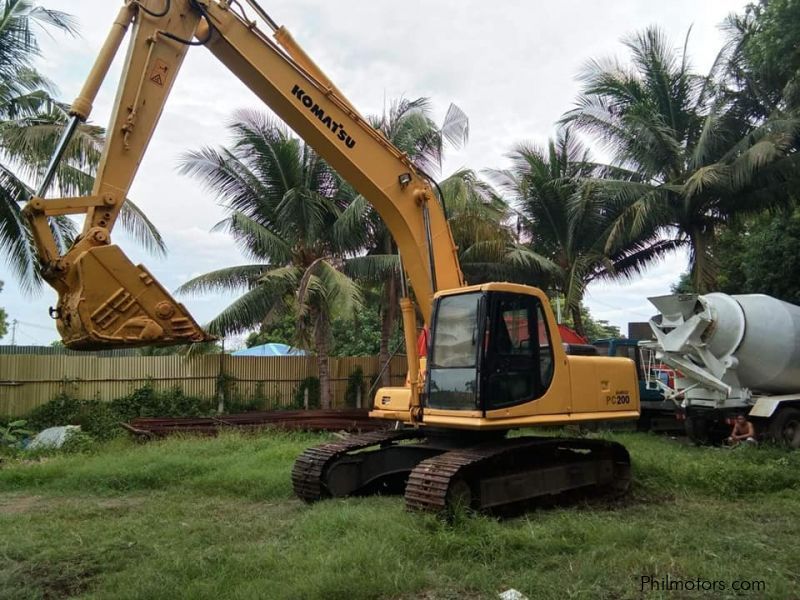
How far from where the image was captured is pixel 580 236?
61.8 ft

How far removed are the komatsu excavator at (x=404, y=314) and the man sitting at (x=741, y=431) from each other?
5314 millimetres

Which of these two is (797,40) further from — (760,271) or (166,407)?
(166,407)

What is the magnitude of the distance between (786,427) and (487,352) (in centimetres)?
879

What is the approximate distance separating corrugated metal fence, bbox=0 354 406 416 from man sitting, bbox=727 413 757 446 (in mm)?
10349

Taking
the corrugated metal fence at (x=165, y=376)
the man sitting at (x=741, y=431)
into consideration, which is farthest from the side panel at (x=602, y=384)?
the corrugated metal fence at (x=165, y=376)

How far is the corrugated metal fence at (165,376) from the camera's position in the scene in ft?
50.0

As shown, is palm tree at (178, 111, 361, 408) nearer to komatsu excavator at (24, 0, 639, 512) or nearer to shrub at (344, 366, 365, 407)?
shrub at (344, 366, 365, 407)

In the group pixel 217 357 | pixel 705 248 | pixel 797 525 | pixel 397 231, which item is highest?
pixel 705 248

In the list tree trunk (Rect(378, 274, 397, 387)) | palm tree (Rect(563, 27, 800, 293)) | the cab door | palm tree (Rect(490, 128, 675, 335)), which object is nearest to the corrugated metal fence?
tree trunk (Rect(378, 274, 397, 387))

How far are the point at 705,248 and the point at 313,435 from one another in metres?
10.8

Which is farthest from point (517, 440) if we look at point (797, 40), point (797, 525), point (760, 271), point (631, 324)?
point (760, 271)

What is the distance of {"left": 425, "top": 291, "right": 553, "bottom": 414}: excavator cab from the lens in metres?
6.77

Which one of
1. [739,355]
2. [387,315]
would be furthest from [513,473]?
[387,315]

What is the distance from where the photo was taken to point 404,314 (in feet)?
26.1
